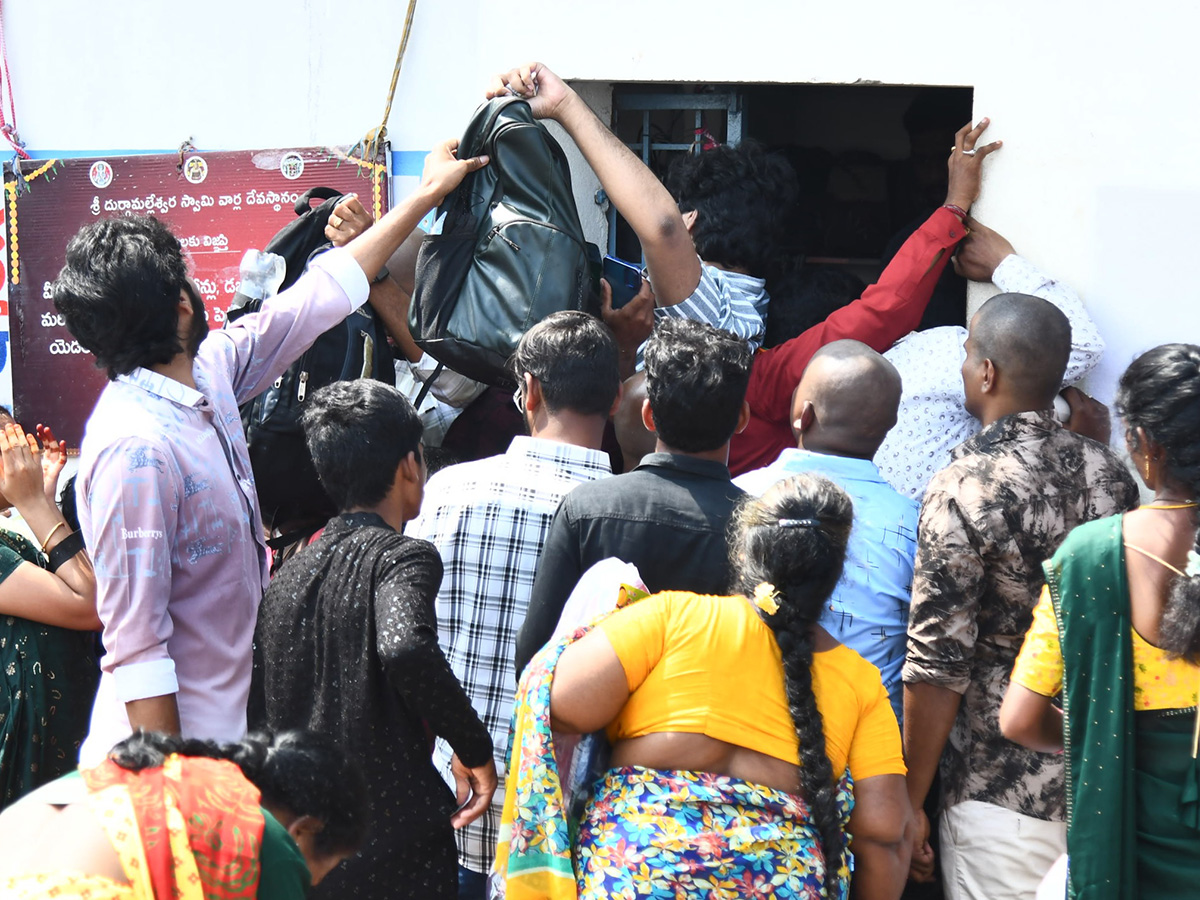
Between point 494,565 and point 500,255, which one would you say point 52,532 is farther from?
point 500,255

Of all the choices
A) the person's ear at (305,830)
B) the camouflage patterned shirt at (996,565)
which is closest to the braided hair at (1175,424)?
the camouflage patterned shirt at (996,565)

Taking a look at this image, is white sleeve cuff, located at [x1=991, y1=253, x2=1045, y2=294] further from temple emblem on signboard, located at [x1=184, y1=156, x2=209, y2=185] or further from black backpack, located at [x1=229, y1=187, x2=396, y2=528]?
temple emblem on signboard, located at [x1=184, y1=156, x2=209, y2=185]

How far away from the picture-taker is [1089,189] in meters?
3.20

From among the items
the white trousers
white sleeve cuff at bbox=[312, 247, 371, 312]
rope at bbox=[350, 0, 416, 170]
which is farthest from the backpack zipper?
the white trousers

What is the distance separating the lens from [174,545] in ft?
8.16

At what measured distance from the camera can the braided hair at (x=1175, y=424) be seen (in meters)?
2.00

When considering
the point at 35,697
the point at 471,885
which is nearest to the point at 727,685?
the point at 471,885

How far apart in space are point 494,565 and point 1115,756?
1264mm

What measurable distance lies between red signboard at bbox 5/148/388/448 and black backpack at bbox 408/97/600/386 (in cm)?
86

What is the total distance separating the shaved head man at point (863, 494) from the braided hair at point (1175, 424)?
68 cm

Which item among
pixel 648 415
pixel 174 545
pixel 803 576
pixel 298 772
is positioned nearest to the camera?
pixel 298 772

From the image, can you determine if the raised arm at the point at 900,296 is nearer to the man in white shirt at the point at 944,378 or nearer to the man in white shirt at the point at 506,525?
the man in white shirt at the point at 944,378

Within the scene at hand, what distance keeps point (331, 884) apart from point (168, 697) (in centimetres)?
49

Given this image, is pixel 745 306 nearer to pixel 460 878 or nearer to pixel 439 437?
pixel 439 437
